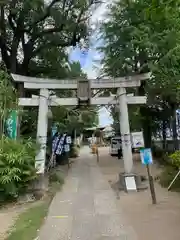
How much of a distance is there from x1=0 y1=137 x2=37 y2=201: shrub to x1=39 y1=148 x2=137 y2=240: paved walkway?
1.18 meters

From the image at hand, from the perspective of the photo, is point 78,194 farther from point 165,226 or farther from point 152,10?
point 152,10

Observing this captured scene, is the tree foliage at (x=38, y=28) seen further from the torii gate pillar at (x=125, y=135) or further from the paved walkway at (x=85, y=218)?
the paved walkway at (x=85, y=218)

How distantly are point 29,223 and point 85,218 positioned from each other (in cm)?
130

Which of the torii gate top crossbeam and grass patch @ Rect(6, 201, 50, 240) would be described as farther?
the torii gate top crossbeam

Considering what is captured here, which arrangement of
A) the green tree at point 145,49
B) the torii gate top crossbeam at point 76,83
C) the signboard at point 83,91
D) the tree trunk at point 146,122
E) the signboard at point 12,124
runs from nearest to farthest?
1. the signboard at point 12,124
2. the torii gate top crossbeam at point 76,83
3. the signboard at point 83,91
4. the green tree at point 145,49
5. the tree trunk at point 146,122

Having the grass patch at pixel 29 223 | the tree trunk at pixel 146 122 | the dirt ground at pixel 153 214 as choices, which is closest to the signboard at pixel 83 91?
the dirt ground at pixel 153 214

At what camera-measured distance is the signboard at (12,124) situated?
1114cm

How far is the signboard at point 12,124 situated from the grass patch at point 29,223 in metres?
3.29

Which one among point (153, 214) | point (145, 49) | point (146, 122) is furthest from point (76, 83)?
point (146, 122)

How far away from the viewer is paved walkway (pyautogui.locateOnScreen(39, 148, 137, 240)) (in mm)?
5859

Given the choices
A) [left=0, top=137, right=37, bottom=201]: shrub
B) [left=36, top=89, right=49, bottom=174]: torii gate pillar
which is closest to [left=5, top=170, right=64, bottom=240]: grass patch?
[left=0, top=137, right=37, bottom=201]: shrub

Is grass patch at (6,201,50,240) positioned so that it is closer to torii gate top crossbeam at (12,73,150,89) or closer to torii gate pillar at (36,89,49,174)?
torii gate pillar at (36,89,49,174)

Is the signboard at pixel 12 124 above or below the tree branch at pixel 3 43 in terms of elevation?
below

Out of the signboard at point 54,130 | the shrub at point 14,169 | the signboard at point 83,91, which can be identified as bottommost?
the shrub at point 14,169
